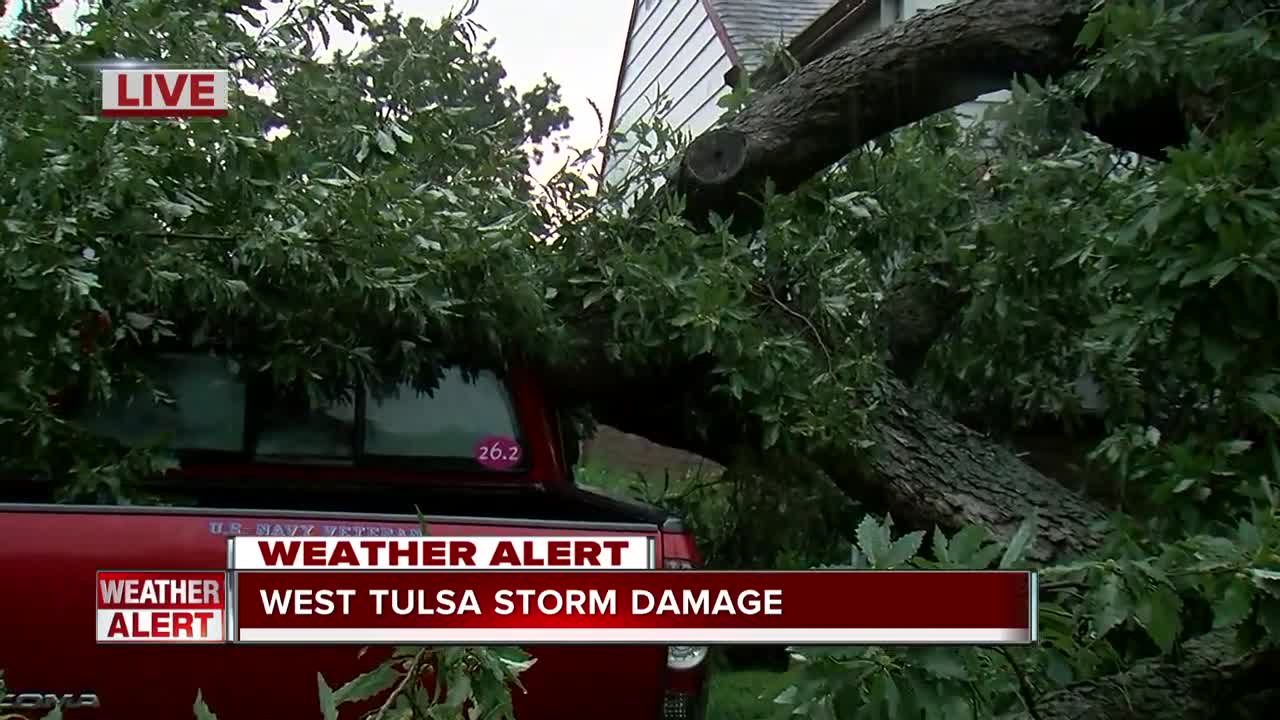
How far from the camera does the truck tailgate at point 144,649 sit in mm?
3238

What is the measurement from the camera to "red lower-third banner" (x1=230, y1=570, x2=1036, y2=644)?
249cm

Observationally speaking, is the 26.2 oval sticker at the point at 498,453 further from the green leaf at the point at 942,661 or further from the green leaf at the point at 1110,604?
the green leaf at the point at 942,661

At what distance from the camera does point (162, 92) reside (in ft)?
14.3

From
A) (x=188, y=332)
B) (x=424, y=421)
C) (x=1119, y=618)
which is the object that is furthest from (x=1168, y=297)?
(x=188, y=332)

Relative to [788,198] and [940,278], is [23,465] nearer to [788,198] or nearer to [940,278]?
[788,198]

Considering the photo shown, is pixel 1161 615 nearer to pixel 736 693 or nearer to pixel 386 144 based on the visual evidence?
pixel 736 693

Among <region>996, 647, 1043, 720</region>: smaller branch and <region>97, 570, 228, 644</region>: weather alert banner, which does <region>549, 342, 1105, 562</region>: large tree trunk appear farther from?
<region>97, 570, 228, 644</region>: weather alert banner

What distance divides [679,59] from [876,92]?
3893mm

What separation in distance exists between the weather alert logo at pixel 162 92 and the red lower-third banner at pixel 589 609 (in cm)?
203

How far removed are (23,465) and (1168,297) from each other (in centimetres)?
324

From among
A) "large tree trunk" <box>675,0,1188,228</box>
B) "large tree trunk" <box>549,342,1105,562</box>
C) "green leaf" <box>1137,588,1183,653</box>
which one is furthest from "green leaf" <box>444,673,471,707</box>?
"large tree trunk" <box>675,0,1188,228</box>

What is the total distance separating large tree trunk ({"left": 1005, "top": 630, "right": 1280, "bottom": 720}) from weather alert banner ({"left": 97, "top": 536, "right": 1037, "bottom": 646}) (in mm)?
878

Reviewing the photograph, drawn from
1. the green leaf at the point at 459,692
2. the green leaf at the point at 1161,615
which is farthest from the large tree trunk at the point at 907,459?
the green leaf at the point at 459,692

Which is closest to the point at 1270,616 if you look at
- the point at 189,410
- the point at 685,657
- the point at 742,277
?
the point at 685,657
